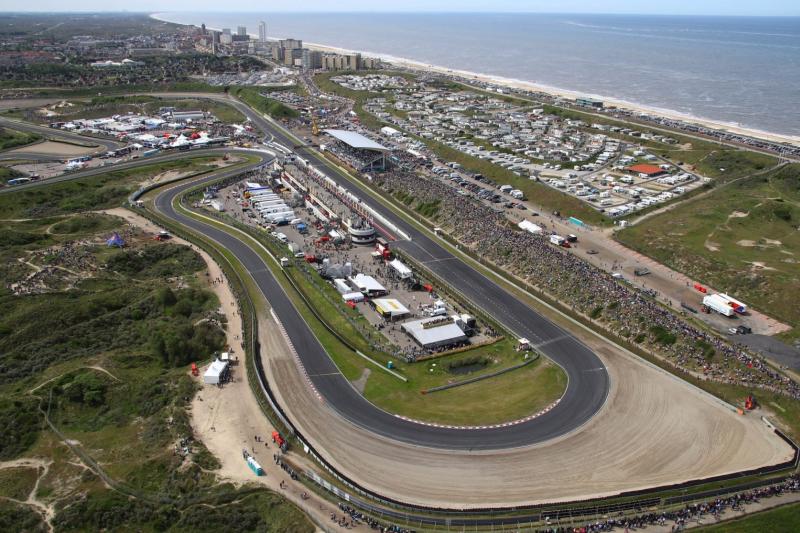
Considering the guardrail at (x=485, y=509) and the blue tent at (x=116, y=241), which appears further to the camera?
the blue tent at (x=116, y=241)

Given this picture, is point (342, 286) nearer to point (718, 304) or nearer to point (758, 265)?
point (718, 304)

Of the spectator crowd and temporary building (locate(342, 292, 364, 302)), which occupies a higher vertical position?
the spectator crowd

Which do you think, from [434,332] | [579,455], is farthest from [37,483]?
[579,455]

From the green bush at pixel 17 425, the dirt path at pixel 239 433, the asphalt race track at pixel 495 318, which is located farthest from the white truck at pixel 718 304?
the green bush at pixel 17 425

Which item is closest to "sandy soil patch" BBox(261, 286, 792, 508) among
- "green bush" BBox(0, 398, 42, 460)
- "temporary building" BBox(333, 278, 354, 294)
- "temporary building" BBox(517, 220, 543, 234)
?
"green bush" BBox(0, 398, 42, 460)

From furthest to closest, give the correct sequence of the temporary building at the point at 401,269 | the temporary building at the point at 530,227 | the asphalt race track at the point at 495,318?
1. the temporary building at the point at 530,227
2. the temporary building at the point at 401,269
3. the asphalt race track at the point at 495,318

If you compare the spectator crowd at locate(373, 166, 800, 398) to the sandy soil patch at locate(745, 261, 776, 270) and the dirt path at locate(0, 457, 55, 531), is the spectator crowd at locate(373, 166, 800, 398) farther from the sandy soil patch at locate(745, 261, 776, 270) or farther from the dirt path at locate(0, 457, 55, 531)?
the dirt path at locate(0, 457, 55, 531)

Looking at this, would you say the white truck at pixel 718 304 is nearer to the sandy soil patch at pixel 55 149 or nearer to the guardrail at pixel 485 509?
the guardrail at pixel 485 509
